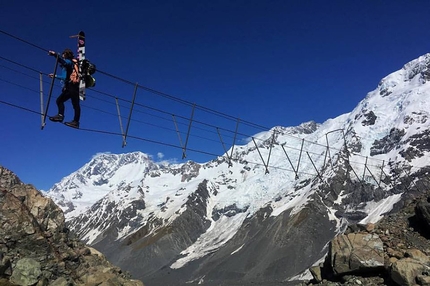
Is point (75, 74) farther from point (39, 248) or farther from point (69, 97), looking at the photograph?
point (39, 248)

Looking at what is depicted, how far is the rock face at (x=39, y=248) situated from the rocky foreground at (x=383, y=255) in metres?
19.2

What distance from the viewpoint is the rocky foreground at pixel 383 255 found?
1874 centimetres

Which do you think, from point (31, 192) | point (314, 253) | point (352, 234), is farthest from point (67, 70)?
point (314, 253)

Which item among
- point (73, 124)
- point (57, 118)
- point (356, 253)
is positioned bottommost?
point (356, 253)

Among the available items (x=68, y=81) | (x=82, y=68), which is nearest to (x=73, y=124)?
(x=68, y=81)

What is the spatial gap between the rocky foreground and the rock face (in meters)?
19.2

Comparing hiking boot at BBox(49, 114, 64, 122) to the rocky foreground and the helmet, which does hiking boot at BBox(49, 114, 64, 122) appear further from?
the rocky foreground

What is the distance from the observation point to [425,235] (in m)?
22.3

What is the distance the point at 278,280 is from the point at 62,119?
16440cm

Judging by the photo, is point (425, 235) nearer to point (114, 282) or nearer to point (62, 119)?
point (62, 119)

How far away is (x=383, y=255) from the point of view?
20.9m

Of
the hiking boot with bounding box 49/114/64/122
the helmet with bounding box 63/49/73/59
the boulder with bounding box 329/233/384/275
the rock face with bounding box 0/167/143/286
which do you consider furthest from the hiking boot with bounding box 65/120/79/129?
the rock face with bounding box 0/167/143/286

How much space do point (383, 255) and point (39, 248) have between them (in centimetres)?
3244

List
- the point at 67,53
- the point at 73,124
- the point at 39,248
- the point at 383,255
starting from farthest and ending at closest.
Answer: the point at 39,248
the point at 383,255
the point at 73,124
the point at 67,53
